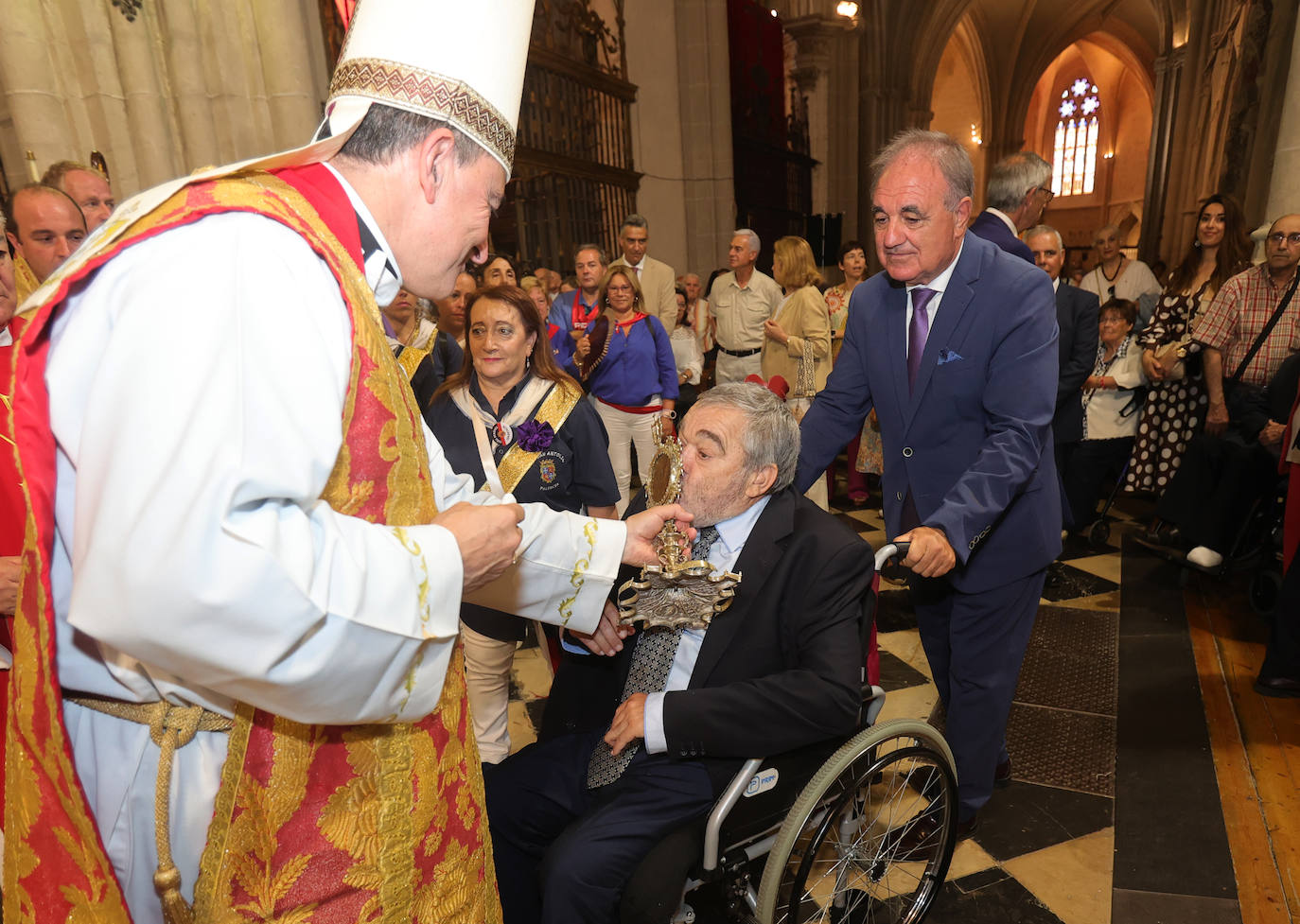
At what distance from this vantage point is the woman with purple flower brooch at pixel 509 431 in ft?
9.11

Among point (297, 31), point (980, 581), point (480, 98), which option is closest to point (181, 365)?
point (480, 98)

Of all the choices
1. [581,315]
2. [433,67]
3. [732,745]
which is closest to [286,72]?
[581,315]

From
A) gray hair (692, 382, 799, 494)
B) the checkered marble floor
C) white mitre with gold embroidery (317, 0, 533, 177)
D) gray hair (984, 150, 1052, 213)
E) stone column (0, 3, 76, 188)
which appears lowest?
the checkered marble floor

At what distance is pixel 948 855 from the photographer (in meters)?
2.04

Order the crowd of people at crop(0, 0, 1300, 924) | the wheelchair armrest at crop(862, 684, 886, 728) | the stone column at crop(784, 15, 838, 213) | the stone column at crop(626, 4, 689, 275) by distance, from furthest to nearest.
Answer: the stone column at crop(784, 15, 838, 213) < the stone column at crop(626, 4, 689, 275) < the wheelchair armrest at crop(862, 684, 886, 728) < the crowd of people at crop(0, 0, 1300, 924)

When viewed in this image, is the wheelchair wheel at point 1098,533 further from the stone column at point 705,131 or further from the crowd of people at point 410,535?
the stone column at point 705,131

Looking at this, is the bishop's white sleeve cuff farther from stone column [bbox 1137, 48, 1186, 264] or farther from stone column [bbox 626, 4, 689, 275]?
stone column [bbox 1137, 48, 1186, 264]

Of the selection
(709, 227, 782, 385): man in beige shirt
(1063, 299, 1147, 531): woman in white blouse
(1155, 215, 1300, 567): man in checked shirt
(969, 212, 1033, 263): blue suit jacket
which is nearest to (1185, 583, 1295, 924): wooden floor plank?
(1155, 215, 1300, 567): man in checked shirt

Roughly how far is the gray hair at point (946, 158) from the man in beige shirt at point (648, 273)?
398 cm

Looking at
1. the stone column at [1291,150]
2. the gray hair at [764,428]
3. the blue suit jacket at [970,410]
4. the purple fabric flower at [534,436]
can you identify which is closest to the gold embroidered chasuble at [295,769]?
the gray hair at [764,428]

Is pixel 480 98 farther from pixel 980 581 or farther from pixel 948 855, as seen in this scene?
pixel 948 855

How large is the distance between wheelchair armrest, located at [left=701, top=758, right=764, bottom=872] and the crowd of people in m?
0.05

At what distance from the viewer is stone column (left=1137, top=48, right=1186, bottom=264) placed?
14680mm

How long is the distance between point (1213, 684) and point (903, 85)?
57.8 feet
